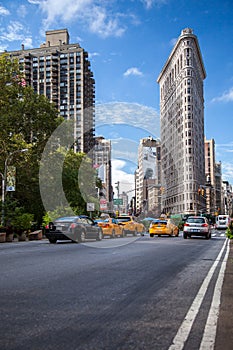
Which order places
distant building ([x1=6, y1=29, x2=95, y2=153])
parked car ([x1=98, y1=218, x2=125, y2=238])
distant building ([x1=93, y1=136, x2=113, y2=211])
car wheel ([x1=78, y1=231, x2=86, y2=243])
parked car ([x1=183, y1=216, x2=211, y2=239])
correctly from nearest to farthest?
car wheel ([x1=78, y1=231, x2=86, y2=243])
parked car ([x1=183, y1=216, x2=211, y2=239])
parked car ([x1=98, y1=218, x2=125, y2=238])
distant building ([x1=93, y1=136, x2=113, y2=211])
distant building ([x1=6, y1=29, x2=95, y2=153])

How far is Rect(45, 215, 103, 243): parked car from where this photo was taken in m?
21.7

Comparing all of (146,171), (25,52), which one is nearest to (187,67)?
(25,52)

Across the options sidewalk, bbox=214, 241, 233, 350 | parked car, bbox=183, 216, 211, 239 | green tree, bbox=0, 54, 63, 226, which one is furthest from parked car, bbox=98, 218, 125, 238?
sidewalk, bbox=214, 241, 233, 350

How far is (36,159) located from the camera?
39375mm

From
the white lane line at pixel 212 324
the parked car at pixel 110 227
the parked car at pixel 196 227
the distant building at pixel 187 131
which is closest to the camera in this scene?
the white lane line at pixel 212 324

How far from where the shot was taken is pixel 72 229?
855 inches

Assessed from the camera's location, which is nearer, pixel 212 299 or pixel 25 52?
pixel 212 299

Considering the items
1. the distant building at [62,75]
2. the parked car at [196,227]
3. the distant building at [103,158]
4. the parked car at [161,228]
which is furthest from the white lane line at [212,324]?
the distant building at [62,75]

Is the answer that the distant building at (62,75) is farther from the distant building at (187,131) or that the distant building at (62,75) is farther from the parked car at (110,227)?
the parked car at (110,227)

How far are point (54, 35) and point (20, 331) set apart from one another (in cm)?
13759

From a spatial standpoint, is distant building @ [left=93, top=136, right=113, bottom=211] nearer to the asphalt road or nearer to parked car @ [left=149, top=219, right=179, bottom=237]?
parked car @ [left=149, top=219, right=179, bottom=237]

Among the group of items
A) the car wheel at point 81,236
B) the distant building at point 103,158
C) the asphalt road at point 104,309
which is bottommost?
the asphalt road at point 104,309

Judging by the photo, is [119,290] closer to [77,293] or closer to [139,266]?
[77,293]

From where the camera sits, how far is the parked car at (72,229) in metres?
21.7
